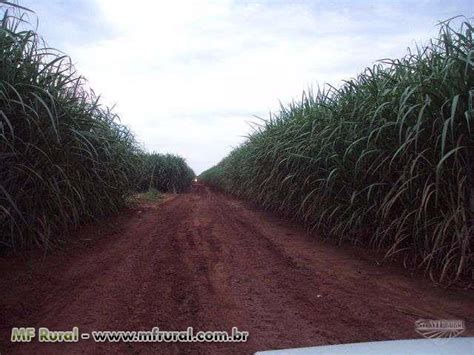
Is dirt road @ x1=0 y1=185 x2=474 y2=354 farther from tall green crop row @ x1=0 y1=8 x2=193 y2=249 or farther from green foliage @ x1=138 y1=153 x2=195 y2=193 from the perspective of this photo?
green foliage @ x1=138 y1=153 x2=195 y2=193

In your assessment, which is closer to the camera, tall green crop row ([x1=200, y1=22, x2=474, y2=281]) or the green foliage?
tall green crop row ([x1=200, y1=22, x2=474, y2=281])

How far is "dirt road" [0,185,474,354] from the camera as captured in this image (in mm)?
2746

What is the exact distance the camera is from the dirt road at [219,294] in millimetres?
2746

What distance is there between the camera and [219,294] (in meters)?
3.43

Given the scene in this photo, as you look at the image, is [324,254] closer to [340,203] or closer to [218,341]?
[340,203]

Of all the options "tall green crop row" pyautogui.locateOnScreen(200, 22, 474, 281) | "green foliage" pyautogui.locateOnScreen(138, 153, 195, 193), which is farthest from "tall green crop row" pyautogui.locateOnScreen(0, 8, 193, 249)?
"green foliage" pyautogui.locateOnScreen(138, 153, 195, 193)

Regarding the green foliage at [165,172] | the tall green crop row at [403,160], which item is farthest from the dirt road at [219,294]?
the green foliage at [165,172]

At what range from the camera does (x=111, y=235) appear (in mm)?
5957

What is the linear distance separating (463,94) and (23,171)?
380cm

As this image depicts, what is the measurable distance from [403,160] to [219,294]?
7.33 feet

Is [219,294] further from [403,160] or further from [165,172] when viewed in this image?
[165,172]

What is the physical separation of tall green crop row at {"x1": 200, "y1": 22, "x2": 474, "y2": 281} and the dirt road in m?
0.32

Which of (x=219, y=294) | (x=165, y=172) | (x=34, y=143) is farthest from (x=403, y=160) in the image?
(x=165, y=172)

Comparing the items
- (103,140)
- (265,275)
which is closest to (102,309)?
(265,275)
